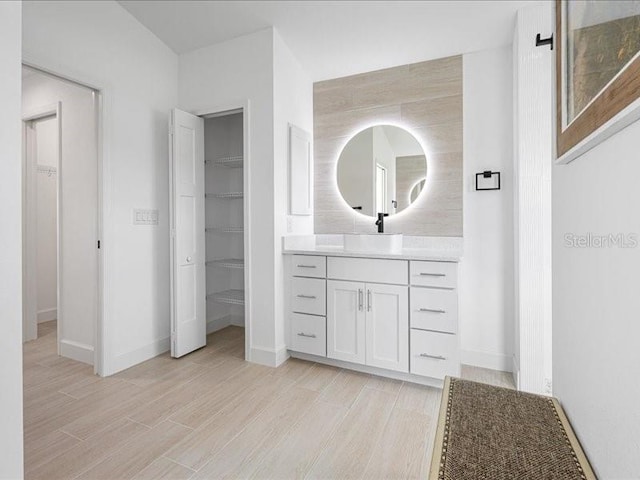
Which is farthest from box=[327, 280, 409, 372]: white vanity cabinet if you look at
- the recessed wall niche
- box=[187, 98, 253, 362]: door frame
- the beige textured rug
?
the beige textured rug

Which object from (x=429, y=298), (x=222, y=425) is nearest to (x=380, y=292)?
(x=429, y=298)

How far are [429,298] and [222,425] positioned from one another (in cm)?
151

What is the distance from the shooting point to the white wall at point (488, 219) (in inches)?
106

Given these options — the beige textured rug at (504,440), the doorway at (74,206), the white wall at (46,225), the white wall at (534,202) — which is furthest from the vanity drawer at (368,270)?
the white wall at (46,225)

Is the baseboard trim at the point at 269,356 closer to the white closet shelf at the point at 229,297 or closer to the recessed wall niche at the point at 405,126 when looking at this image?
the white closet shelf at the point at 229,297

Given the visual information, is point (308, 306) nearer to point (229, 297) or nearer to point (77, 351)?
point (229, 297)

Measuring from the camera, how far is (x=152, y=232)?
298cm

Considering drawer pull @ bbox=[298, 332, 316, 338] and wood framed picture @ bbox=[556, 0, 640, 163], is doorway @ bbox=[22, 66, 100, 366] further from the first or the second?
wood framed picture @ bbox=[556, 0, 640, 163]

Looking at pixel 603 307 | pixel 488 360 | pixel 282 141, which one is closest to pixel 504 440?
pixel 603 307

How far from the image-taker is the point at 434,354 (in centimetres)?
236

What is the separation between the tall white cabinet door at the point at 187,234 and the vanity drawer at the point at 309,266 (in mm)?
928

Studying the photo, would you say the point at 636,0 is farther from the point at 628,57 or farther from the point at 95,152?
the point at 95,152
